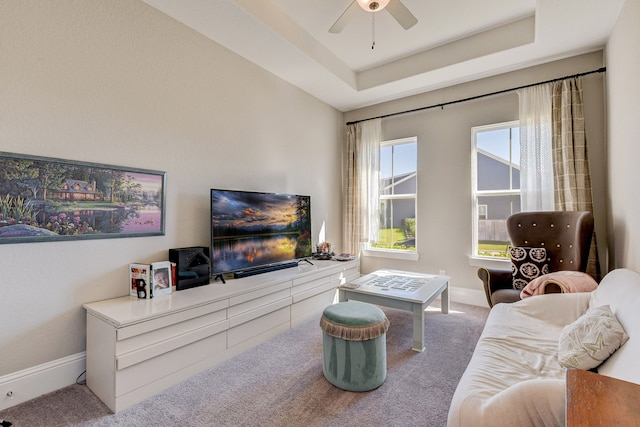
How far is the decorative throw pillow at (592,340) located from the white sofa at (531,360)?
0.03 meters

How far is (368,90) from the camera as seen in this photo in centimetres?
401

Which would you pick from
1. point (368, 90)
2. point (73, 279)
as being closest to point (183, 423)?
point (73, 279)

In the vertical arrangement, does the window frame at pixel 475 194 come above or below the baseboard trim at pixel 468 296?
above

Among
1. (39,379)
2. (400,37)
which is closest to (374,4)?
(400,37)

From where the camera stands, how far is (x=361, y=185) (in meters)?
4.60

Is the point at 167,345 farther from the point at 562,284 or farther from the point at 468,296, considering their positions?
the point at 468,296

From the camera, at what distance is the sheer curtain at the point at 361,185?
14.8 feet

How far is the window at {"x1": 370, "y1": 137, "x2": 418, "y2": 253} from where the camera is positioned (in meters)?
4.32

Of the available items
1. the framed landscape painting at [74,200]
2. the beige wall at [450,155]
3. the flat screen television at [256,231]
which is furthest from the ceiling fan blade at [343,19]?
the beige wall at [450,155]

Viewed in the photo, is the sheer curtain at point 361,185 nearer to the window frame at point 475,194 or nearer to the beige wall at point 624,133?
the window frame at point 475,194

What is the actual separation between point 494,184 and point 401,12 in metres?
2.48

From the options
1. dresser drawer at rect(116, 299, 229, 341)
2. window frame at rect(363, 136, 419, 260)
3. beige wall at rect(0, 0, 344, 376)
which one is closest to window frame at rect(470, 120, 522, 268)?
window frame at rect(363, 136, 419, 260)

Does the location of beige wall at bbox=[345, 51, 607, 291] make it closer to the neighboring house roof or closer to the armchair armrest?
the neighboring house roof

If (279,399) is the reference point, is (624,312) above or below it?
above
